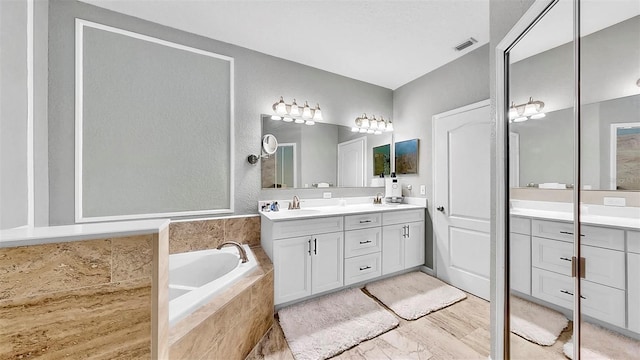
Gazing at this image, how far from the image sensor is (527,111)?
1.32 m

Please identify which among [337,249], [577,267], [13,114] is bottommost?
[337,249]

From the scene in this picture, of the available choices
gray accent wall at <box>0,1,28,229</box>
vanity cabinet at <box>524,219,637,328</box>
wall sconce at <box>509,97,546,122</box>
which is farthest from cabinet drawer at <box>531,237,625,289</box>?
gray accent wall at <box>0,1,28,229</box>

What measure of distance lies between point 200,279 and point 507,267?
2326 millimetres

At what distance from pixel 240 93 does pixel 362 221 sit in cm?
191

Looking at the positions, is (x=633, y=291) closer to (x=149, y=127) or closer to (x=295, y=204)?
(x=295, y=204)

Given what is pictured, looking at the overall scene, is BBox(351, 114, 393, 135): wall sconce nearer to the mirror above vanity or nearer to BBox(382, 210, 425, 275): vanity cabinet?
BBox(382, 210, 425, 275): vanity cabinet

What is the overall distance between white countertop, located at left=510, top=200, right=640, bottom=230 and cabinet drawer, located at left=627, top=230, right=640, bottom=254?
23mm

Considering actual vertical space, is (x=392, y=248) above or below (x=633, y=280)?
below

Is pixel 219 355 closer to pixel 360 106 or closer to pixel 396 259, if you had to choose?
pixel 396 259

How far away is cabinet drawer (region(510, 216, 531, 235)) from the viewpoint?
1288mm

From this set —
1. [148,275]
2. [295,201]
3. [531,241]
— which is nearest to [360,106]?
[295,201]

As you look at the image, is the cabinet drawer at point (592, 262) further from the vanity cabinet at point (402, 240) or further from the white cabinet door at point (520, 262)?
the vanity cabinet at point (402, 240)

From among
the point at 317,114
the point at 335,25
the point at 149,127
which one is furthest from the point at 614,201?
the point at 149,127

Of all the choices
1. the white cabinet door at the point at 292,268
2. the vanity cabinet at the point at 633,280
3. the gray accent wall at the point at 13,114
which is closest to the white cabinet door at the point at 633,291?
the vanity cabinet at the point at 633,280
